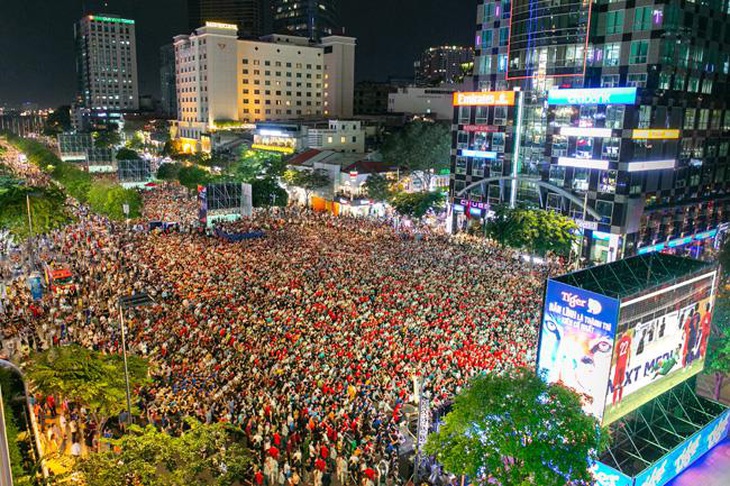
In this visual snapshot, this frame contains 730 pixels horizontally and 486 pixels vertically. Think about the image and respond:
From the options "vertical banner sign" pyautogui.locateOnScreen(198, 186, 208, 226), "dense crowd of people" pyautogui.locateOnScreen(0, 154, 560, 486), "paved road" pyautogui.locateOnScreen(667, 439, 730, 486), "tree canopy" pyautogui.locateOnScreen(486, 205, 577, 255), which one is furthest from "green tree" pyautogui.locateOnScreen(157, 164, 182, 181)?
"paved road" pyautogui.locateOnScreen(667, 439, 730, 486)

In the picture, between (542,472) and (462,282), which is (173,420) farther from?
(462,282)

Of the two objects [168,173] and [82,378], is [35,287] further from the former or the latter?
[168,173]

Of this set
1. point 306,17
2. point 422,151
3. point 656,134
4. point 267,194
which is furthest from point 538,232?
point 306,17

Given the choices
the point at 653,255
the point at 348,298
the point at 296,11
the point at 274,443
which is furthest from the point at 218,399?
the point at 296,11

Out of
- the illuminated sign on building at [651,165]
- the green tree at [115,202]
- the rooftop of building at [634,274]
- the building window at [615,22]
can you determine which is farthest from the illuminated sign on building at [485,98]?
the rooftop of building at [634,274]

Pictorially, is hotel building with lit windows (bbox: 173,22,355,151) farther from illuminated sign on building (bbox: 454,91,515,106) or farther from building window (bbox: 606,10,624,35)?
building window (bbox: 606,10,624,35)

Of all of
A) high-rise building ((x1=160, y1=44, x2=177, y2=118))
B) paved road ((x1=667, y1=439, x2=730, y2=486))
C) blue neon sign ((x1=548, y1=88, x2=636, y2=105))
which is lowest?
paved road ((x1=667, y1=439, x2=730, y2=486))
